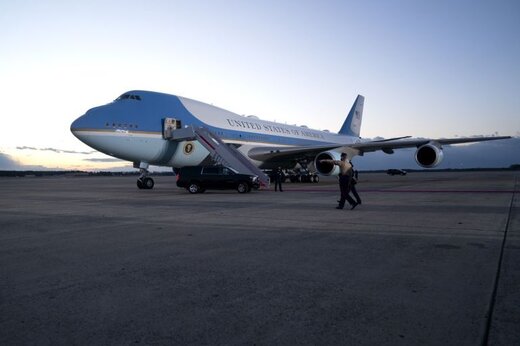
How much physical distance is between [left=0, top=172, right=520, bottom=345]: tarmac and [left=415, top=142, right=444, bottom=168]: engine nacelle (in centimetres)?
1507

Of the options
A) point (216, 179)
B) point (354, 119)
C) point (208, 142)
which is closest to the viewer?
point (216, 179)

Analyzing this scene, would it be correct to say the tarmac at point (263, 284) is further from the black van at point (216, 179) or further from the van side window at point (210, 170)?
the van side window at point (210, 170)

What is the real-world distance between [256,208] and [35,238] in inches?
223

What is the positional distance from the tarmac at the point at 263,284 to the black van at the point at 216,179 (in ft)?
31.5

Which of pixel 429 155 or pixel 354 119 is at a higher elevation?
pixel 354 119

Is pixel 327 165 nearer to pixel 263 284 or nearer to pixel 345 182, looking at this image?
pixel 345 182

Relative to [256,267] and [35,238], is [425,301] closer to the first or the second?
[256,267]

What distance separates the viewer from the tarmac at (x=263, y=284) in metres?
2.80

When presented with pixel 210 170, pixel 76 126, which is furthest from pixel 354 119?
pixel 76 126

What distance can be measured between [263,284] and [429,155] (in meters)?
20.7

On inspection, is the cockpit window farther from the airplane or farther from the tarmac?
the tarmac

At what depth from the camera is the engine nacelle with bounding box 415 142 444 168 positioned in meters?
21.8

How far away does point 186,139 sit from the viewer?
1962 cm

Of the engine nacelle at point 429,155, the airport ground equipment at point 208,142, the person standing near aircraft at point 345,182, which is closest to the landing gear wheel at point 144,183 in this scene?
the airport ground equipment at point 208,142
